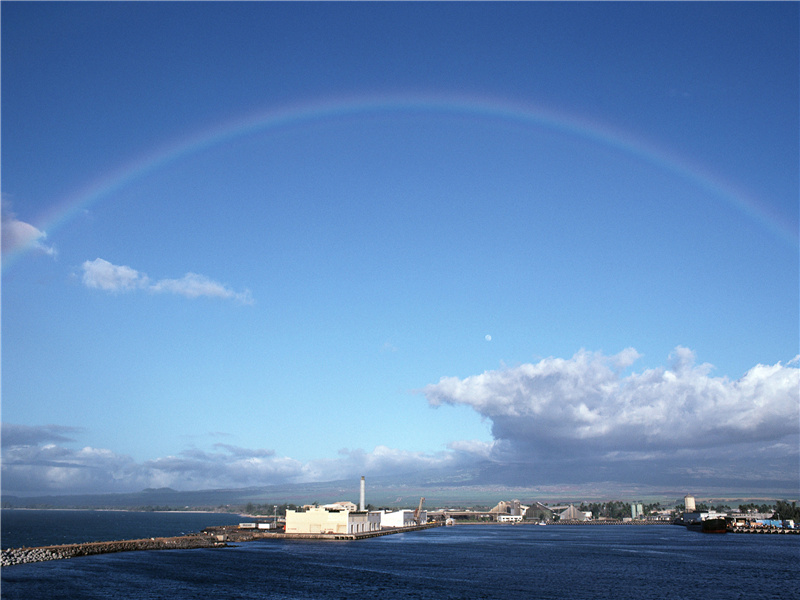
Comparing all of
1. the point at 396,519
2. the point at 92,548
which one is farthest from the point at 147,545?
the point at 396,519

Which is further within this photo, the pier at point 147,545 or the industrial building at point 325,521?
the industrial building at point 325,521

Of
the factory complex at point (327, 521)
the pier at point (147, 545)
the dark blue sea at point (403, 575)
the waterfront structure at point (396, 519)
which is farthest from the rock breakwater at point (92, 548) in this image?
the waterfront structure at point (396, 519)

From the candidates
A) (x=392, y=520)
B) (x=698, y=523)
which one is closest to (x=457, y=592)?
(x=392, y=520)

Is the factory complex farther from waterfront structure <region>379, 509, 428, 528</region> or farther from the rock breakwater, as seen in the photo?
waterfront structure <region>379, 509, 428, 528</region>

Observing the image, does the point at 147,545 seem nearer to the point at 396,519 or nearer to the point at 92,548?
the point at 92,548

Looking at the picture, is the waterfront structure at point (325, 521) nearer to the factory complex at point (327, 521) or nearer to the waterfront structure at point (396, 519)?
the factory complex at point (327, 521)
